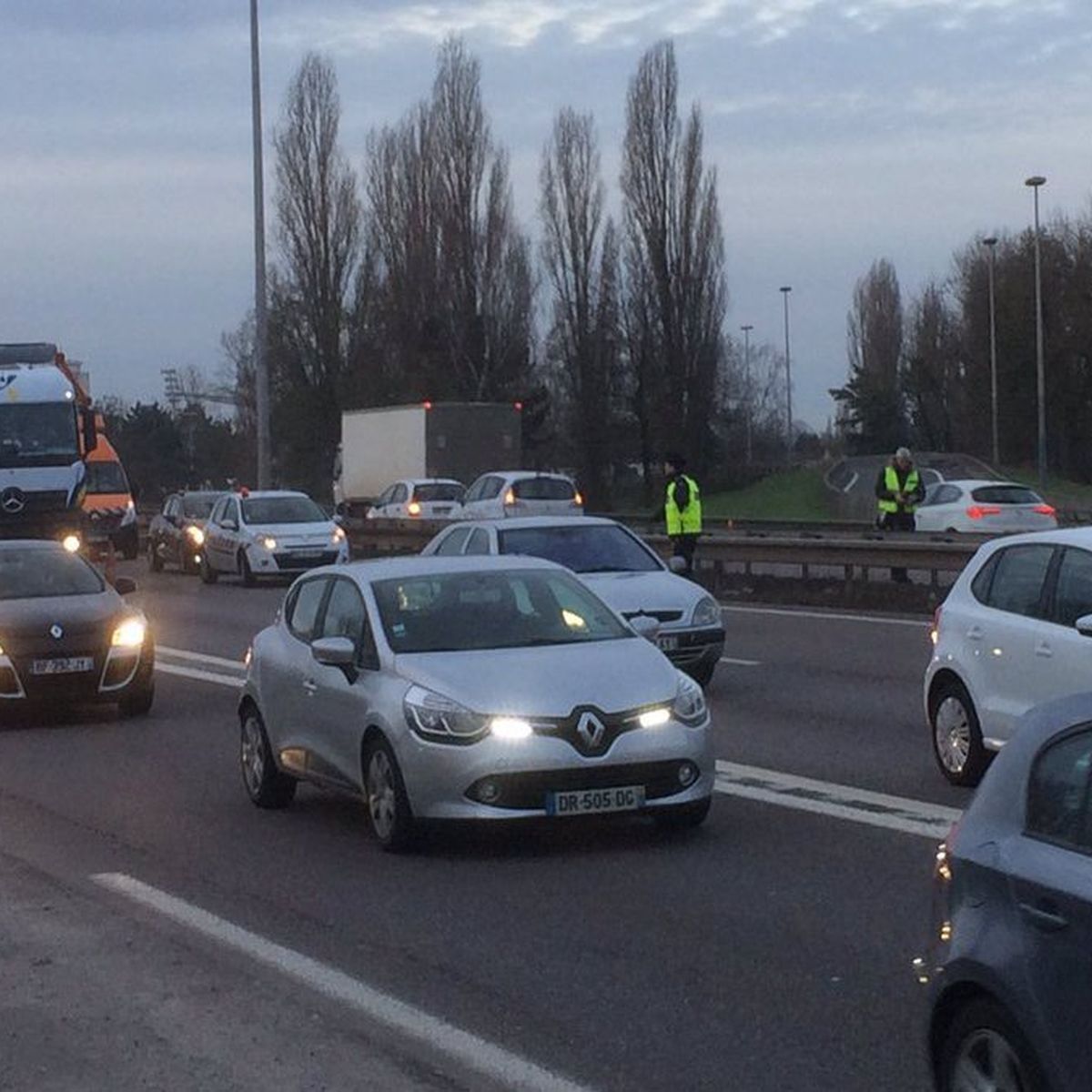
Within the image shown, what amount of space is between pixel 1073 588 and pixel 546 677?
9.79 feet

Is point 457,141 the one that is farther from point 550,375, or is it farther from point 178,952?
point 178,952

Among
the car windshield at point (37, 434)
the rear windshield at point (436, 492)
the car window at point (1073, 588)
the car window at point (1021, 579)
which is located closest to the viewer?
the car window at point (1073, 588)

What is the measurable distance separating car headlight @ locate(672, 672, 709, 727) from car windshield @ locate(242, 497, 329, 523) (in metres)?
26.8

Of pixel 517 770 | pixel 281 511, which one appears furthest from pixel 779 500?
pixel 517 770

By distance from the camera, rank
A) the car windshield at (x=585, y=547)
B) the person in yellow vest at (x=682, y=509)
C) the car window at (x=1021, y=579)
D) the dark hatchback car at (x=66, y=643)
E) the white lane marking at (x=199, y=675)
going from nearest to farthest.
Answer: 1. the car window at (x=1021, y=579)
2. the dark hatchback car at (x=66, y=643)
3. the car windshield at (x=585, y=547)
4. the white lane marking at (x=199, y=675)
5. the person in yellow vest at (x=682, y=509)

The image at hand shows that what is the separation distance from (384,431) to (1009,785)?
48018 mm

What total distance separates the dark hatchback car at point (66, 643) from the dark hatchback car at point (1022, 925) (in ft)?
39.9

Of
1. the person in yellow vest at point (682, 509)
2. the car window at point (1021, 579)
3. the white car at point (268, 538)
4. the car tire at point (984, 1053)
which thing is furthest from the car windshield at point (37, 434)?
the car tire at point (984, 1053)

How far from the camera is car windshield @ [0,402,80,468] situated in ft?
107

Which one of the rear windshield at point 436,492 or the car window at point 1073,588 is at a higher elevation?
the rear windshield at point 436,492

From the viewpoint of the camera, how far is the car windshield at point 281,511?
37.4 metres

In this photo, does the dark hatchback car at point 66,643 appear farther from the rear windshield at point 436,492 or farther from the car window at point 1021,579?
the rear windshield at point 436,492

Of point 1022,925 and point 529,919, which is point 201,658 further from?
point 1022,925

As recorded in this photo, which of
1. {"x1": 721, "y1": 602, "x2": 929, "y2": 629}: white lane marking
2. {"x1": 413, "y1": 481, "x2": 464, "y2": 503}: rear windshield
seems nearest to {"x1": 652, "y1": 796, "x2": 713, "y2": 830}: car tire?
{"x1": 721, "y1": 602, "x2": 929, "y2": 629}: white lane marking
